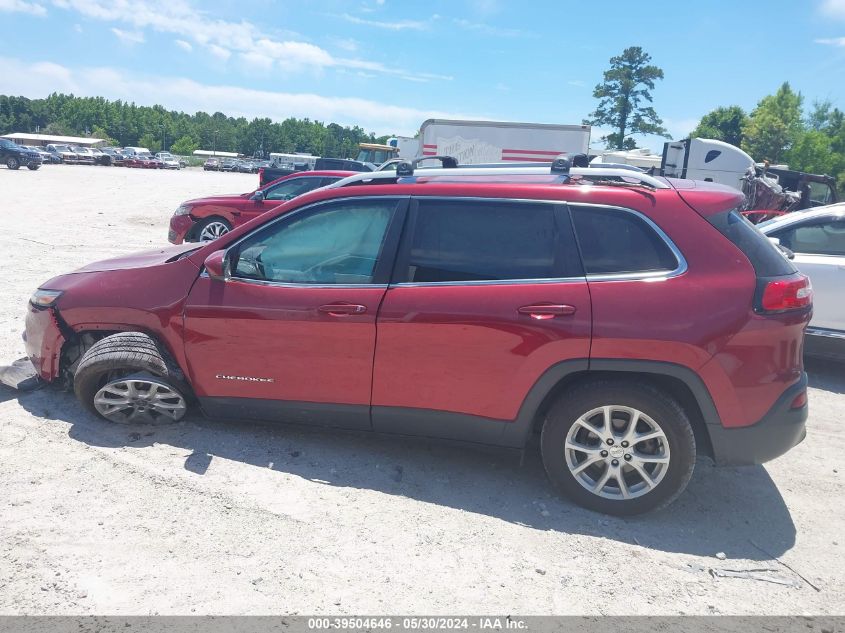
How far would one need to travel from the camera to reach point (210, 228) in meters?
11.4

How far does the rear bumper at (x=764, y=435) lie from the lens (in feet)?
10.8

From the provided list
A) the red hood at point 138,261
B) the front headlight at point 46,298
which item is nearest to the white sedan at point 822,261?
the red hood at point 138,261

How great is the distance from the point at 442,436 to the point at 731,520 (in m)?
1.68

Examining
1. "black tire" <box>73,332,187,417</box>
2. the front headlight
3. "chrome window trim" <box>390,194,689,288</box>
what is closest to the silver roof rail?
"chrome window trim" <box>390,194,689,288</box>

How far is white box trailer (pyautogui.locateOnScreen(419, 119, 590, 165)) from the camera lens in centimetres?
1680

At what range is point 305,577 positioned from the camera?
290cm

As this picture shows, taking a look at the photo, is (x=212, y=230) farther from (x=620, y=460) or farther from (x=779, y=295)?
(x=779, y=295)

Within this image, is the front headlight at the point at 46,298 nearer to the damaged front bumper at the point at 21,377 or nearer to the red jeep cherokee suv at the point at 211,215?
the damaged front bumper at the point at 21,377

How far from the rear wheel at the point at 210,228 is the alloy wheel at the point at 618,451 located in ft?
30.6

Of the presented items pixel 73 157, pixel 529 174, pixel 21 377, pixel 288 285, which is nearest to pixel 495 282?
pixel 529 174

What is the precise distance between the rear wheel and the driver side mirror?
7865mm

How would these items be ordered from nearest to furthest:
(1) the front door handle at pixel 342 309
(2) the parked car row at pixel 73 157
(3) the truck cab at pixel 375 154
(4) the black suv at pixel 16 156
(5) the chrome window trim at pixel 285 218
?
1. (1) the front door handle at pixel 342 309
2. (5) the chrome window trim at pixel 285 218
3. (3) the truck cab at pixel 375 154
4. (4) the black suv at pixel 16 156
5. (2) the parked car row at pixel 73 157

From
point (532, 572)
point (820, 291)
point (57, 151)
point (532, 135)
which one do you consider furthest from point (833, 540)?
point (57, 151)

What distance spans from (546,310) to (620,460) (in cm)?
A: 91
